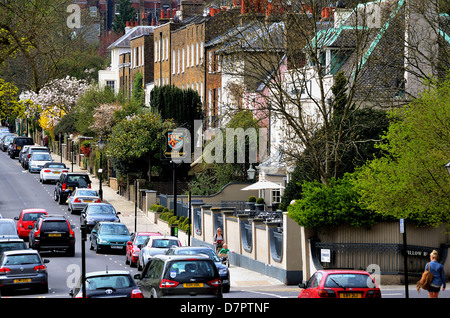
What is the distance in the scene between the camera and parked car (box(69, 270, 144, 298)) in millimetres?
19016

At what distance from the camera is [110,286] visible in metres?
19.4

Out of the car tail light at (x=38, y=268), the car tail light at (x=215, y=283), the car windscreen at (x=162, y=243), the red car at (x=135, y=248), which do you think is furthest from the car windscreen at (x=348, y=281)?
the red car at (x=135, y=248)

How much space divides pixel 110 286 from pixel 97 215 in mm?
26765

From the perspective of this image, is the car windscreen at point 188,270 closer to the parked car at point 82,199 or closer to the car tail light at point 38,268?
the car tail light at point 38,268

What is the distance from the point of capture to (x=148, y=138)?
60656 mm

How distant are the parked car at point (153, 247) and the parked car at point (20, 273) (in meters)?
5.90

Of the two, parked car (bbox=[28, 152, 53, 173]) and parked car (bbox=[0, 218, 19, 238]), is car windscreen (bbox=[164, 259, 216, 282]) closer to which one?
parked car (bbox=[0, 218, 19, 238])

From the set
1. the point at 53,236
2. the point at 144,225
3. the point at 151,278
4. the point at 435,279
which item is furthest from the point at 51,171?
the point at 435,279

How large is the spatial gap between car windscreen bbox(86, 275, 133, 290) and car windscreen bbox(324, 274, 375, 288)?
4346 mm

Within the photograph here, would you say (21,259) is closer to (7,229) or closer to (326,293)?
(7,229)

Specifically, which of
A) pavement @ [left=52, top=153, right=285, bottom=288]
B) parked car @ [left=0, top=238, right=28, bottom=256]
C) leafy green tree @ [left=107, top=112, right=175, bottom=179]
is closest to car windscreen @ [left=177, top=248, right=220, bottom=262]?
pavement @ [left=52, top=153, right=285, bottom=288]

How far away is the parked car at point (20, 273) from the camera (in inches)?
1027
